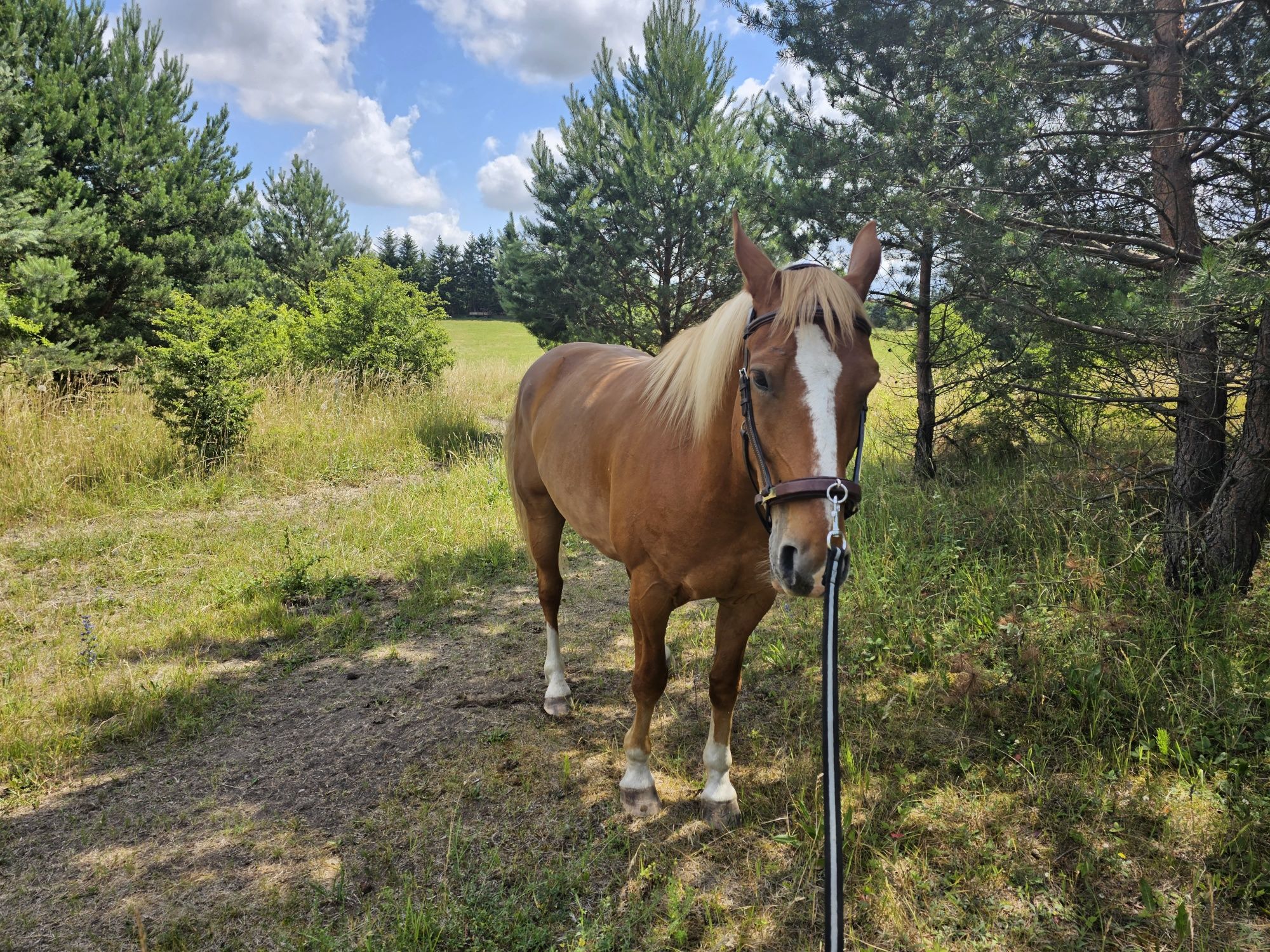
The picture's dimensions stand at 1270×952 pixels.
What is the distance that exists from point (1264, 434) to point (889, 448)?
13.3 feet

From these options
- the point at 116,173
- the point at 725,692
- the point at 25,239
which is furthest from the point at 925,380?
the point at 116,173

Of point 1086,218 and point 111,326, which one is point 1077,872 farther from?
point 111,326

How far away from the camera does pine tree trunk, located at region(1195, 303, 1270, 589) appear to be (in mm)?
2895

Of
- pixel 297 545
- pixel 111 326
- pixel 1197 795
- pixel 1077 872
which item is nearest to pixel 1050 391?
pixel 1197 795

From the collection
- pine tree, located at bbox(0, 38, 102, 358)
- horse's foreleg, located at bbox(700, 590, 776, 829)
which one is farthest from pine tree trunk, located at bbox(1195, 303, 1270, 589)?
pine tree, located at bbox(0, 38, 102, 358)

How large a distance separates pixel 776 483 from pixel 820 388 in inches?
10.9

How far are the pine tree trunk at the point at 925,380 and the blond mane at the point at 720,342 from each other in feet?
12.7

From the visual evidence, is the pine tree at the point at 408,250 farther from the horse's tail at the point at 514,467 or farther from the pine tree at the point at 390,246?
the horse's tail at the point at 514,467

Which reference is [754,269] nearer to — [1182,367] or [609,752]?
[609,752]

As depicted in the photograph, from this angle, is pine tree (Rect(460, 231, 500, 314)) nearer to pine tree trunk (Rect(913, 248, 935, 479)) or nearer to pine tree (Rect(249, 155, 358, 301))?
pine tree (Rect(249, 155, 358, 301))

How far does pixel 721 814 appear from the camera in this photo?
235 centimetres

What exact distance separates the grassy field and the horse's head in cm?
132

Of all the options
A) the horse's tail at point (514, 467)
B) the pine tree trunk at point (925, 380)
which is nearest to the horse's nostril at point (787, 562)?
the horse's tail at point (514, 467)

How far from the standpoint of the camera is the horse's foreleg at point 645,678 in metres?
2.31
